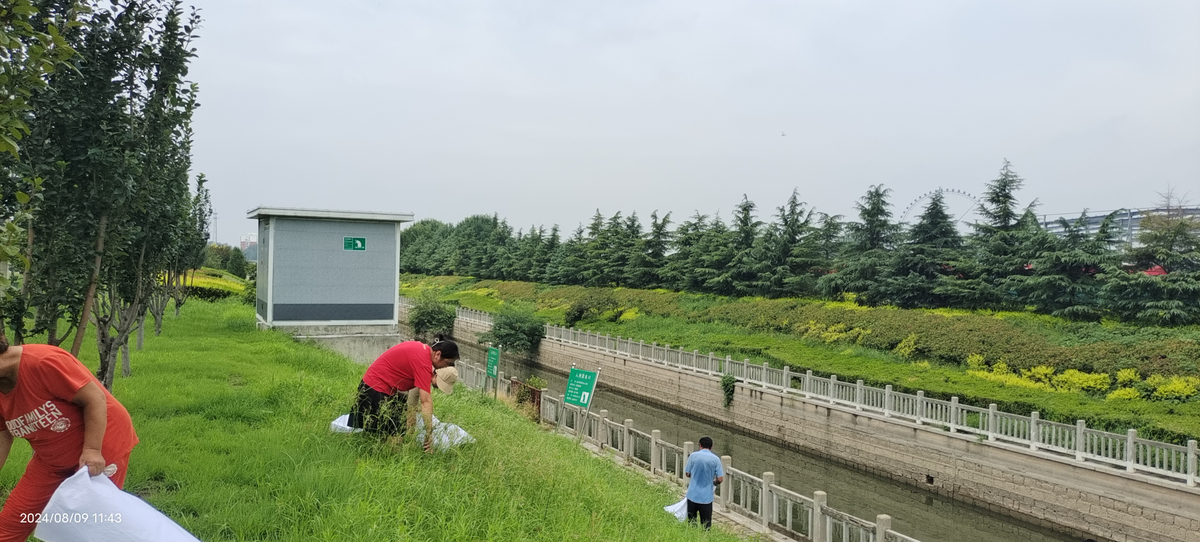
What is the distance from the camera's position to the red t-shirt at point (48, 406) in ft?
10.3

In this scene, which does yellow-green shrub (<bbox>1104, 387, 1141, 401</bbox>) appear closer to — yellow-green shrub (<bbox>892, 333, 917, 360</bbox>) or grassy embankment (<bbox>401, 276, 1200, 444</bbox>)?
grassy embankment (<bbox>401, 276, 1200, 444</bbox>)

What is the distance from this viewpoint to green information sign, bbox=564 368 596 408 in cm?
1223

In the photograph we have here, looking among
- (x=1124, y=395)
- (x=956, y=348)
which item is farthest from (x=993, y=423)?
(x=956, y=348)

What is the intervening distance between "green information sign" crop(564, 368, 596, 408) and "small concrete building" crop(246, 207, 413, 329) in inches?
350

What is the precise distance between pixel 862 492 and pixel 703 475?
7858 mm

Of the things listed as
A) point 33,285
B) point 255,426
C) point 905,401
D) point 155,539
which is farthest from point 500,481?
point 905,401

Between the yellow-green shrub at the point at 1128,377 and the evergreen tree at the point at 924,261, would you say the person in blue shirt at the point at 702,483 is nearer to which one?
the yellow-green shrub at the point at 1128,377

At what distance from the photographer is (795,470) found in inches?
621

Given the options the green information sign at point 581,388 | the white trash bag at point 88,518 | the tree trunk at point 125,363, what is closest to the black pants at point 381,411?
the white trash bag at point 88,518

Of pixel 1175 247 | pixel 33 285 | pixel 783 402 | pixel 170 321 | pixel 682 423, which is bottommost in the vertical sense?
pixel 682 423

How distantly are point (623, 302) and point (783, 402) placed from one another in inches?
822

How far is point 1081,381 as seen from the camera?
50.3ft

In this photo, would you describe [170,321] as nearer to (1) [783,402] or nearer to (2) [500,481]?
(1) [783,402]

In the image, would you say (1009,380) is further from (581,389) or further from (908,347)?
(581,389)
